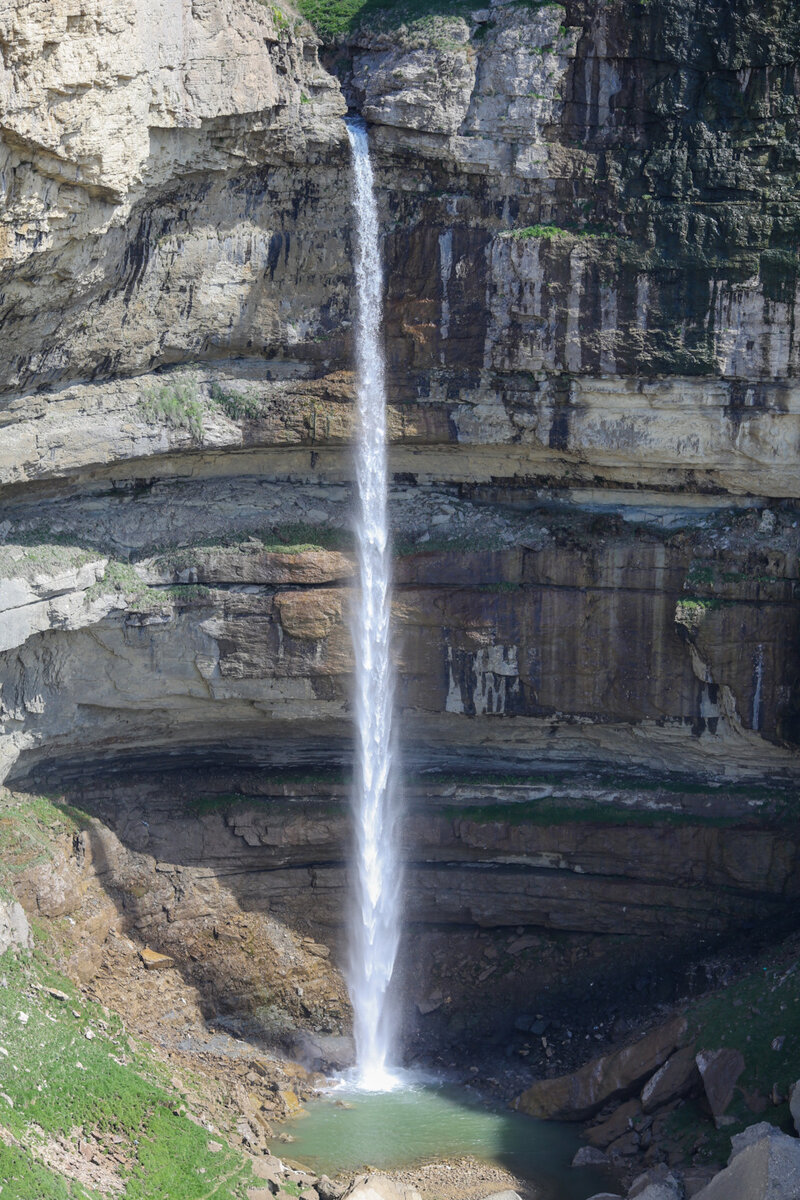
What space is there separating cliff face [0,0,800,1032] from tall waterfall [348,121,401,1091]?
434mm

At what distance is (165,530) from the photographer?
32812 millimetres

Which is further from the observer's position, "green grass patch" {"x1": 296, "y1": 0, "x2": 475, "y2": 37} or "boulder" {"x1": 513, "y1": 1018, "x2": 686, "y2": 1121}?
"green grass patch" {"x1": 296, "y1": 0, "x2": 475, "y2": 37}

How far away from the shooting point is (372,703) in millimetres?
33094

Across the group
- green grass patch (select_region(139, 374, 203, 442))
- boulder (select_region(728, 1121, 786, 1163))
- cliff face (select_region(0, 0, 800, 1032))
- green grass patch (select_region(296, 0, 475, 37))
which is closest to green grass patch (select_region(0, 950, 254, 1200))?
cliff face (select_region(0, 0, 800, 1032))

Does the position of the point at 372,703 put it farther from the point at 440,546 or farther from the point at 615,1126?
the point at 615,1126

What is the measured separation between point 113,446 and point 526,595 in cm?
1000

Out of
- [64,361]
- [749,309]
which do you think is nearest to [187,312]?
[64,361]

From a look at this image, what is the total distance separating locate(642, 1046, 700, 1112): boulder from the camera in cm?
2697

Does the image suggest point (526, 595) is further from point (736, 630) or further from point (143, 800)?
point (143, 800)

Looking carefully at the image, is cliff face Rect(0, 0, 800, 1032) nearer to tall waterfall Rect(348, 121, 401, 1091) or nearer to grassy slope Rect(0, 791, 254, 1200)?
tall waterfall Rect(348, 121, 401, 1091)

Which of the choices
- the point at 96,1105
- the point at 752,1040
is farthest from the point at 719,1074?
the point at 96,1105

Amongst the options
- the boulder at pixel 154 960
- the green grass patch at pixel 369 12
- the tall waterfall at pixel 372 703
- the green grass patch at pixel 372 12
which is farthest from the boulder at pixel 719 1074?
the green grass patch at pixel 369 12

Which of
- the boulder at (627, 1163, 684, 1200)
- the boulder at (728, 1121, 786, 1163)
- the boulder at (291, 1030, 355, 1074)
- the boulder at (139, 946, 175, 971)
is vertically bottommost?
the boulder at (627, 1163, 684, 1200)

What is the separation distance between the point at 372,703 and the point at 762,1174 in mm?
14655
